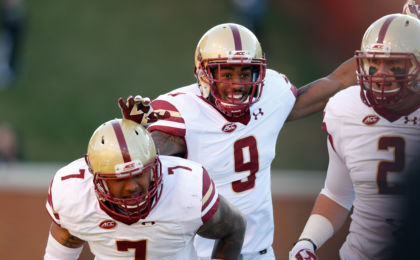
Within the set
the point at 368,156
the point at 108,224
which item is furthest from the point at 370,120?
the point at 108,224

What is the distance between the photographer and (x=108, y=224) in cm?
305

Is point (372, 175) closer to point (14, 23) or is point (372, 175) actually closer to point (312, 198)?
point (312, 198)

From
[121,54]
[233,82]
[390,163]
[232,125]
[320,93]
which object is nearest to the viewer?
[390,163]

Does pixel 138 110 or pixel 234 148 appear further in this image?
pixel 234 148

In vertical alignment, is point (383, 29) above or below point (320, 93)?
above

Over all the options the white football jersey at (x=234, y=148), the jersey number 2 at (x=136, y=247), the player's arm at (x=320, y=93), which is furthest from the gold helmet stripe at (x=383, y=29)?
the jersey number 2 at (x=136, y=247)

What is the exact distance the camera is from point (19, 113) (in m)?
10.6

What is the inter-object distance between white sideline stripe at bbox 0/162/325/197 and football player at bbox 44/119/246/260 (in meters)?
3.34

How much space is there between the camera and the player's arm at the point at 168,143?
3.55 meters

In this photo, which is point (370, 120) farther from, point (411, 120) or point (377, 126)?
point (411, 120)

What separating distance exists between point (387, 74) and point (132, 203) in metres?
1.20

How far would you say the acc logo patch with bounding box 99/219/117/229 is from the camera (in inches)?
120

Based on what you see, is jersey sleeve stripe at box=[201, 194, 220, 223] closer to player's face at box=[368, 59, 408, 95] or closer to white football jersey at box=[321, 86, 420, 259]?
white football jersey at box=[321, 86, 420, 259]

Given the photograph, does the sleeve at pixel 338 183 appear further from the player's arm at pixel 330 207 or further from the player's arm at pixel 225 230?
the player's arm at pixel 225 230
